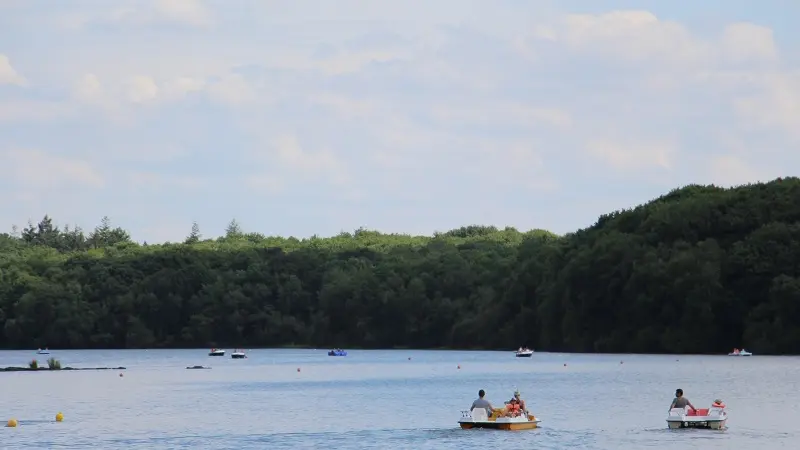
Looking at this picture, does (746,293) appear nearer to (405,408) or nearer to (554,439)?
(405,408)

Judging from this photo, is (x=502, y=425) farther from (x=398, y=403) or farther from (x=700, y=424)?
(x=398, y=403)

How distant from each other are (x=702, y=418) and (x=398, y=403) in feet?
105

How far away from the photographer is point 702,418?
230 ft

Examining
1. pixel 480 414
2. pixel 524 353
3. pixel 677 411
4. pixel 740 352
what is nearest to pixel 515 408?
pixel 480 414

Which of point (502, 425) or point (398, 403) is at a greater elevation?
point (398, 403)

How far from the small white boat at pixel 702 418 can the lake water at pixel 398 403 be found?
423mm

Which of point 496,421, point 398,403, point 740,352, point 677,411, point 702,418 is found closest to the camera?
point 702,418

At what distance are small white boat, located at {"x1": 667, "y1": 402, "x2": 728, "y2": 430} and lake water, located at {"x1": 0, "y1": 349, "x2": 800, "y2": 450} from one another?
0.42 m

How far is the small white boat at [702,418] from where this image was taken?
70250 millimetres

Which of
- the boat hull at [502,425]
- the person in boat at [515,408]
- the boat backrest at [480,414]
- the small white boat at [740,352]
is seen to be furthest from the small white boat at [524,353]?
the boat backrest at [480,414]

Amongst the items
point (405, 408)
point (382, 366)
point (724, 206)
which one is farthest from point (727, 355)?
point (405, 408)

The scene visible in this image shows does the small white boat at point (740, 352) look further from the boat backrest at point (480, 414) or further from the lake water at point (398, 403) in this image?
the boat backrest at point (480, 414)

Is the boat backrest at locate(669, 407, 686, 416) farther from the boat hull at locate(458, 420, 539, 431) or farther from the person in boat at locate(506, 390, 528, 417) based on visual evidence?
the person in boat at locate(506, 390, 528, 417)

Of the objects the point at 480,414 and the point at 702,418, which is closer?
the point at 702,418
